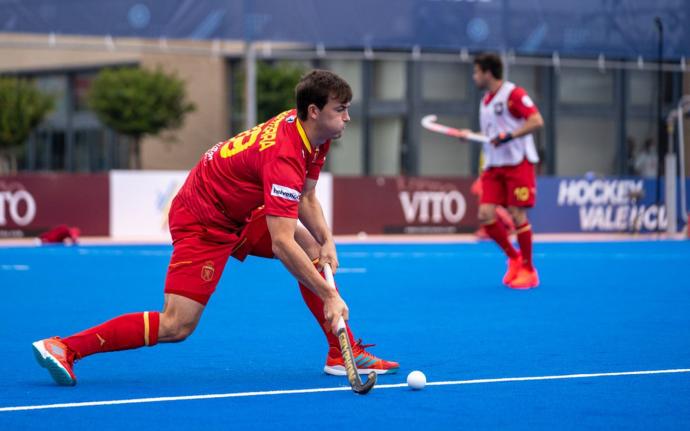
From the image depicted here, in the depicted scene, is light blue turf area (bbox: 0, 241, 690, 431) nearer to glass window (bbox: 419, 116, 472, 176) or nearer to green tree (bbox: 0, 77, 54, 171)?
glass window (bbox: 419, 116, 472, 176)

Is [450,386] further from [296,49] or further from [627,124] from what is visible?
[627,124]

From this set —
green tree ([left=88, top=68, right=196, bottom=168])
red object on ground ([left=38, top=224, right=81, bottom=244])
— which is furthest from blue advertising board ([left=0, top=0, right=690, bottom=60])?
green tree ([left=88, top=68, right=196, bottom=168])

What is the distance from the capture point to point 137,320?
5.31m

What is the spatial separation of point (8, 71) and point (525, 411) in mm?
40114

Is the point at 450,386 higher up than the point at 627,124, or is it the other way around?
the point at 627,124

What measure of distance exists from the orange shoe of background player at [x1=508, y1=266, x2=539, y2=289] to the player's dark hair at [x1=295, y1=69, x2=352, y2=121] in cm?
552

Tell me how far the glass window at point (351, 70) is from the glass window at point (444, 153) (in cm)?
213

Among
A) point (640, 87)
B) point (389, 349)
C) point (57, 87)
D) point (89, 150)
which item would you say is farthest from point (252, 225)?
point (57, 87)

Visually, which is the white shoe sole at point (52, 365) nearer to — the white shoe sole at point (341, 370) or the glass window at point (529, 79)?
the white shoe sole at point (341, 370)

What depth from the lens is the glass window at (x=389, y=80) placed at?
31016mm

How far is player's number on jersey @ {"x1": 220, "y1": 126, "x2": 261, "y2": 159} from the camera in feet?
17.0

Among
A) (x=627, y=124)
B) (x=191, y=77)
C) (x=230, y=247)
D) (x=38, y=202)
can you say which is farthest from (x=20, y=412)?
(x=191, y=77)

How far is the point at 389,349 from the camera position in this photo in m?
6.49

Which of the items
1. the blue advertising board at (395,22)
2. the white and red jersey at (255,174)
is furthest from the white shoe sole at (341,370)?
the blue advertising board at (395,22)
